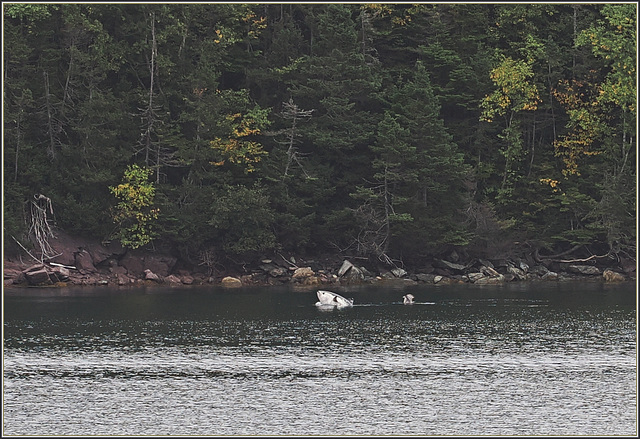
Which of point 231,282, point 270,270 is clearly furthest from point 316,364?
point 270,270

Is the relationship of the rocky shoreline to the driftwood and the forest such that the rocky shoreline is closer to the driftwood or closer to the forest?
the driftwood

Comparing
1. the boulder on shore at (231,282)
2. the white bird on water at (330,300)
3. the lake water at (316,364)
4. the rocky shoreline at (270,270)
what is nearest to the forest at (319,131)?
the rocky shoreline at (270,270)

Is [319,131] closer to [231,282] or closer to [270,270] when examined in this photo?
[270,270]

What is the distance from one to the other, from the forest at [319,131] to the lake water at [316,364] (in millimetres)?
9815

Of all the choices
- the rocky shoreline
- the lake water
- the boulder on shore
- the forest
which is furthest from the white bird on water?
the forest

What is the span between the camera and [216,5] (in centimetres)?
9594

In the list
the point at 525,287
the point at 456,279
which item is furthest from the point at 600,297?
the point at 456,279

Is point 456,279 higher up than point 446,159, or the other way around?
point 446,159

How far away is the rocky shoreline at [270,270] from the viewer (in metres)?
86.6

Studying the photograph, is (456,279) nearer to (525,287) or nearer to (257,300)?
(525,287)

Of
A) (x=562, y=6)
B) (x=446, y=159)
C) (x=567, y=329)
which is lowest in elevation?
(x=567, y=329)

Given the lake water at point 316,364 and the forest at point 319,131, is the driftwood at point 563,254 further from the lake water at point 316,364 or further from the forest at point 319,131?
the lake water at point 316,364

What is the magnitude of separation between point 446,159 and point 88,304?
101ft

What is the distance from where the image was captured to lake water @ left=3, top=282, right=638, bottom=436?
147 feet
